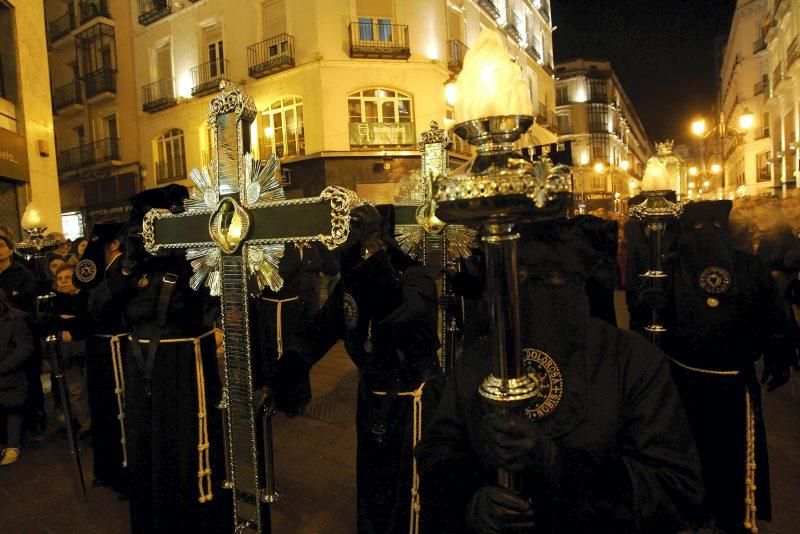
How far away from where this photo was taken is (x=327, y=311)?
2820mm

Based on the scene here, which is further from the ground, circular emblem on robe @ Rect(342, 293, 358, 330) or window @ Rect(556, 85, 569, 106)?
window @ Rect(556, 85, 569, 106)

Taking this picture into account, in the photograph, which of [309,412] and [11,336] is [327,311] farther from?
[11,336]

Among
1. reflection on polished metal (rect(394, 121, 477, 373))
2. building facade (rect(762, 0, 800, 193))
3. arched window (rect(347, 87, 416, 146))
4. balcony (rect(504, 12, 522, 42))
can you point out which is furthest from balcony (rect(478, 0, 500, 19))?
reflection on polished metal (rect(394, 121, 477, 373))

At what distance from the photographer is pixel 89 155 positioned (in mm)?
25156

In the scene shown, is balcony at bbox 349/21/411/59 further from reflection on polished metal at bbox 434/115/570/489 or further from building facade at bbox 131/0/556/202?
reflection on polished metal at bbox 434/115/570/489

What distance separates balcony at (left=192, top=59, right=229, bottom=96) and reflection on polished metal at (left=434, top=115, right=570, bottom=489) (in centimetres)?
2150

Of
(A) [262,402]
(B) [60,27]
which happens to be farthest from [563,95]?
(A) [262,402]

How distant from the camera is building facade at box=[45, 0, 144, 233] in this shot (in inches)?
939

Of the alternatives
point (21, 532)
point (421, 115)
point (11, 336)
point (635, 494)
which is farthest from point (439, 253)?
point (421, 115)

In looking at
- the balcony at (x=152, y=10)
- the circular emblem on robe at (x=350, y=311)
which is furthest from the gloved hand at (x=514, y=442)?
the balcony at (x=152, y=10)

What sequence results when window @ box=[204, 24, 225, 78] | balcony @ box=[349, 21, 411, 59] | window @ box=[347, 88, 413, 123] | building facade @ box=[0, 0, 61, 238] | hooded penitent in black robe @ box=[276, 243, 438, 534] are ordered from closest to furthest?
hooded penitent in black robe @ box=[276, 243, 438, 534] < building facade @ box=[0, 0, 61, 238] < balcony @ box=[349, 21, 411, 59] < window @ box=[347, 88, 413, 123] < window @ box=[204, 24, 225, 78]

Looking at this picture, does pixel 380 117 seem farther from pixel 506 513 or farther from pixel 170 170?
pixel 506 513

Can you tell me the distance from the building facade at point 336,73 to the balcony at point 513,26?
477cm

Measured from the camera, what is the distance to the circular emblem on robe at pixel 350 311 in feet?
9.00
